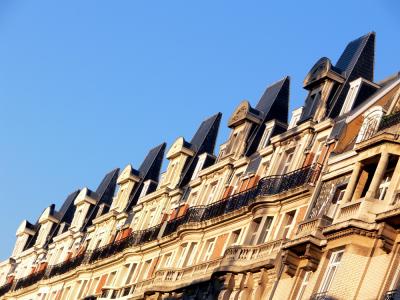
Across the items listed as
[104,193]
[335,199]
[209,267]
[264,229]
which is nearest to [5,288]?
[104,193]

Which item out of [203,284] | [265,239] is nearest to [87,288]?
[203,284]

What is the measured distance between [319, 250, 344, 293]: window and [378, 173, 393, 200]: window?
108 inches

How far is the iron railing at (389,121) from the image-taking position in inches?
1736

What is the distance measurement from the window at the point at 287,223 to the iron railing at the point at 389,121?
7192 millimetres

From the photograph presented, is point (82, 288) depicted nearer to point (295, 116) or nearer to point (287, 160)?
point (295, 116)

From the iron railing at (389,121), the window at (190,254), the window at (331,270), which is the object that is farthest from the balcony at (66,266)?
the window at (331,270)

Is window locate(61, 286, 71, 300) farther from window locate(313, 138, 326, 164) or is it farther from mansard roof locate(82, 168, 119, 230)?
window locate(313, 138, 326, 164)

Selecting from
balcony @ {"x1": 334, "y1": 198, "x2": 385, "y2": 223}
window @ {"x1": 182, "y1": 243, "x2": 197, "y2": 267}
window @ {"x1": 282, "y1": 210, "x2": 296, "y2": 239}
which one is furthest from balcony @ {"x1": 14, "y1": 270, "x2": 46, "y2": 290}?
balcony @ {"x1": 334, "y1": 198, "x2": 385, "y2": 223}

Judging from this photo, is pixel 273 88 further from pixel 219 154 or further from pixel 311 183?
pixel 311 183

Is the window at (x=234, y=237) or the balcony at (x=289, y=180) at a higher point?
the balcony at (x=289, y=180)

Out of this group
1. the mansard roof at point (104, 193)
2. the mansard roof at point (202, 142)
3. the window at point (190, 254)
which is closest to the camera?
the window at point (190, 254)

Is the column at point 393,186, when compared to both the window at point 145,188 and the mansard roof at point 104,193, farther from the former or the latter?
the mansard roof at point 104,193

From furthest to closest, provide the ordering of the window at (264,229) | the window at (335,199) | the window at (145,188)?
the window at (145,188) → the window at (264,229) → the window at (335,199)

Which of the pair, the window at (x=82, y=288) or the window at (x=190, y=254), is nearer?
the window at (x=190, y=254)
